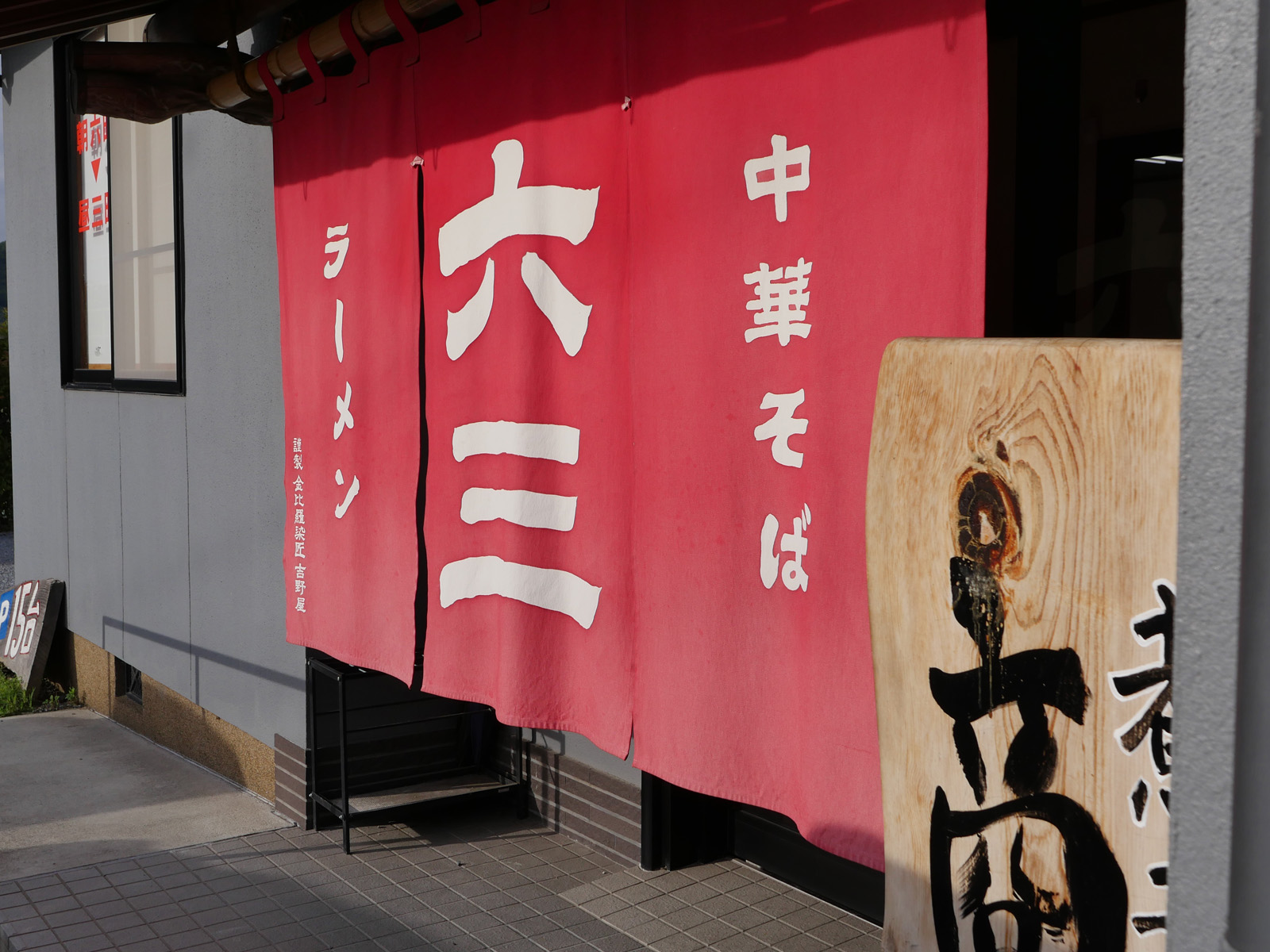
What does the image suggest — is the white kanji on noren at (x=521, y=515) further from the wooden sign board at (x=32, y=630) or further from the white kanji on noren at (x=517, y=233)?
the wooden sign board at (x=32, y=630)

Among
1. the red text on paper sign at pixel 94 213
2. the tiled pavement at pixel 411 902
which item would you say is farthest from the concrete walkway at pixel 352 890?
the red text on paper sign at pixel 94 213

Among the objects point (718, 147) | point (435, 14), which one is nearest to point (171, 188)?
point (435, 14)

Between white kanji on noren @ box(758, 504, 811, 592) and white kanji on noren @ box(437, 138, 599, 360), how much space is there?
106cm

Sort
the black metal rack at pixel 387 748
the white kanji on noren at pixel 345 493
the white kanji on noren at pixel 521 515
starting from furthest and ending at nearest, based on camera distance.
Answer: the black metal rack at pixel 387 748, the white kanji on noren at pixel 345 493, the white kanji on noren at pixel 521 515

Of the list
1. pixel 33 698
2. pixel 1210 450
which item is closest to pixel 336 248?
pixel 1210 450

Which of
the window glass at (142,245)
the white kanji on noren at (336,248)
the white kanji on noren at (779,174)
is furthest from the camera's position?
the window glass at (142,245)

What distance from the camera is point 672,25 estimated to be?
3506 millimetres

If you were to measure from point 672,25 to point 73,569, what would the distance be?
27.6 ft

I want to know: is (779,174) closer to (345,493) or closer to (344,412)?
(344,412)

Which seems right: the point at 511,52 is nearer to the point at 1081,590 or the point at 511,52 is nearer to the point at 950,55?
the point at 950,55

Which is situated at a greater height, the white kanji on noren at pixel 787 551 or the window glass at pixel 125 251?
the window glass at pixel 125 251

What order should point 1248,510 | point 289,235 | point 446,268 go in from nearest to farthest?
1. point 1248,510
2. point 446,268
3. point 289,235

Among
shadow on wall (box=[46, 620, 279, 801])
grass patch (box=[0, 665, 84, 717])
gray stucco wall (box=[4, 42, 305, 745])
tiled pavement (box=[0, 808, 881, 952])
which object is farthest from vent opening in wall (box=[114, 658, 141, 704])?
tiled pavement (box=[0, 808, 881, 952])

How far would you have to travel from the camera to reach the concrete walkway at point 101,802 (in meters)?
6.41
